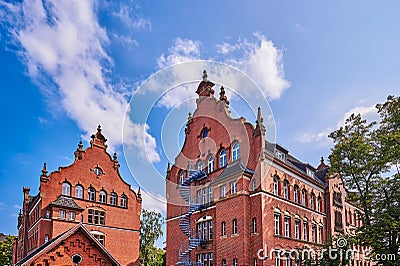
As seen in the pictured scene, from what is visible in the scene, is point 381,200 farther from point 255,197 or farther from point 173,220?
point 173,220

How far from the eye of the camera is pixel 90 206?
3972cm

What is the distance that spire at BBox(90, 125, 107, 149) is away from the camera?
4281 centimetres

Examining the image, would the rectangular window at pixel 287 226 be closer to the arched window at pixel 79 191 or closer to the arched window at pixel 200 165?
the arched window at pixel 200 165

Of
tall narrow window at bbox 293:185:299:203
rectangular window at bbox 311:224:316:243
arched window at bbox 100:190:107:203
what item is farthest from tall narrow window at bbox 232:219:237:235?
arched window at bbox 100:190:107:203

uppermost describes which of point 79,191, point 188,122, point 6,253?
point 188,122

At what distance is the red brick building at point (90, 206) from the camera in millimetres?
36688

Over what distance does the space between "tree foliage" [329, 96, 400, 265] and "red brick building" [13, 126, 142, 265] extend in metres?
22.9

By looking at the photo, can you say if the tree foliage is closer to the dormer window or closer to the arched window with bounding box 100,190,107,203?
the dormer window

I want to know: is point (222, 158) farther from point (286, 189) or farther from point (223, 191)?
point (286, 189)

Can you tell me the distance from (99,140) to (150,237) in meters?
19.8

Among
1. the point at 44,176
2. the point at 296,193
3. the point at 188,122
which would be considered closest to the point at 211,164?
the point at 188,122

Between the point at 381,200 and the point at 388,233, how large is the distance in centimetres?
233

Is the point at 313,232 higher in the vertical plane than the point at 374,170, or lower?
lower

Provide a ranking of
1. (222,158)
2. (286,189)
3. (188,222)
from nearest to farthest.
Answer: (286,189) → (222,158) → (188,222)
